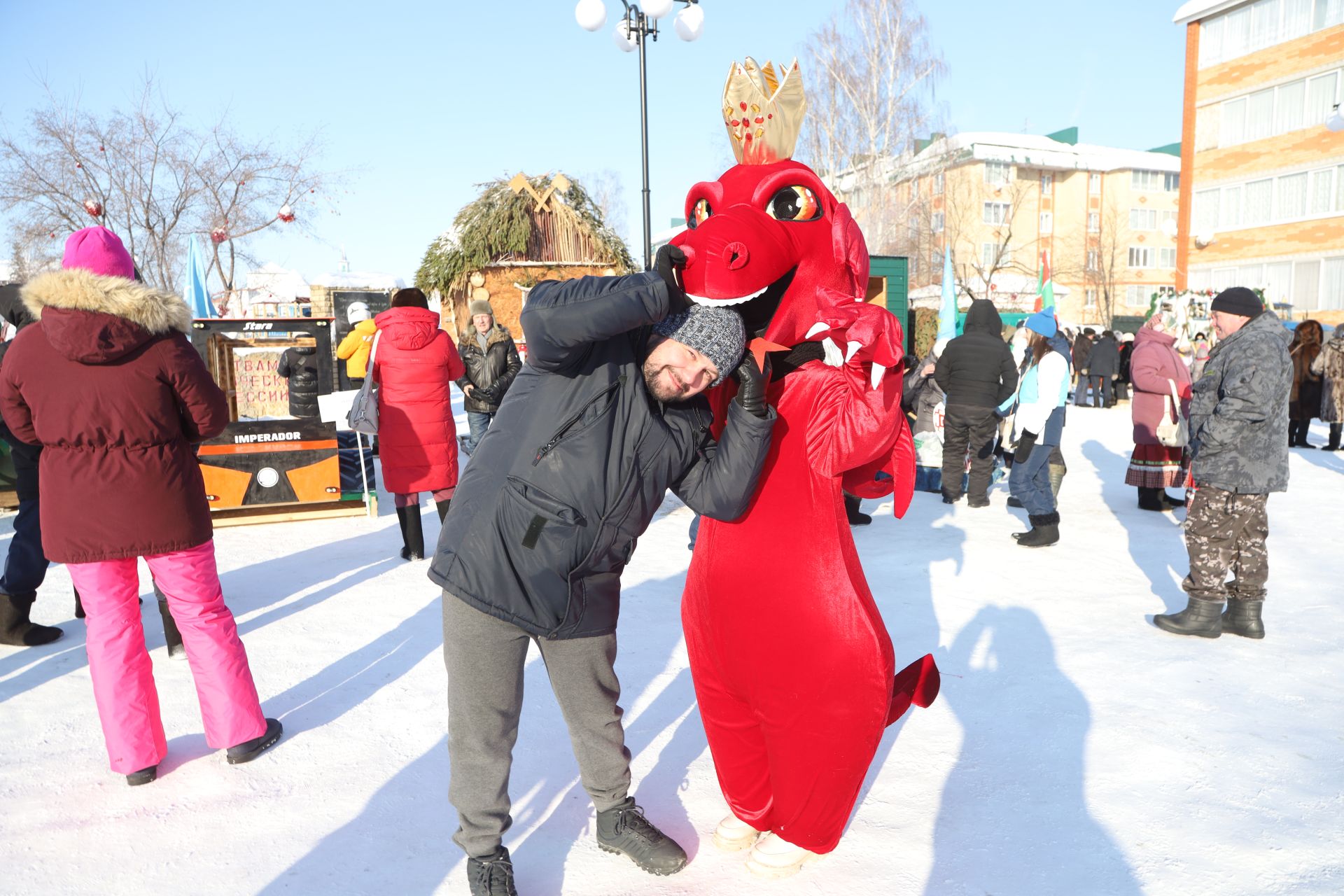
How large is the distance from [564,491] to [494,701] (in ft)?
1.94

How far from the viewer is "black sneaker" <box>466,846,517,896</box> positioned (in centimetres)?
222

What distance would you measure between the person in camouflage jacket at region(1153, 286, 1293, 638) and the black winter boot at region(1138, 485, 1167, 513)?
10.7ft

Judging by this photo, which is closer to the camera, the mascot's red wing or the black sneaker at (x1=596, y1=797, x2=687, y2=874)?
the mascot's red wing

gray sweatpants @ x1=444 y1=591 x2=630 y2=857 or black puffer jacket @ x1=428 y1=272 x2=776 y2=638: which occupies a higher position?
black puffer jacket @ x1=428 y1=272 x2=776 y2=638

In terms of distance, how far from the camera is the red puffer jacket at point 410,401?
5.43 m

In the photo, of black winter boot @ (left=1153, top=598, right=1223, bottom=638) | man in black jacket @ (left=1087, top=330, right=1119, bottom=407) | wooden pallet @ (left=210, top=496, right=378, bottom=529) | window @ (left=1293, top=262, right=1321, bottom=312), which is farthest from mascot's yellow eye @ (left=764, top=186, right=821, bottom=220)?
window @ (left=1293, top=262, right=1321, bottom=312)

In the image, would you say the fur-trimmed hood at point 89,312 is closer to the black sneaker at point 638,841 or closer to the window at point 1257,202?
the black sneaker at point 638,841

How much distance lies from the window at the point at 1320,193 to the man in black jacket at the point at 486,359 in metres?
22.7

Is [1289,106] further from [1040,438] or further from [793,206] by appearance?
[793,206]

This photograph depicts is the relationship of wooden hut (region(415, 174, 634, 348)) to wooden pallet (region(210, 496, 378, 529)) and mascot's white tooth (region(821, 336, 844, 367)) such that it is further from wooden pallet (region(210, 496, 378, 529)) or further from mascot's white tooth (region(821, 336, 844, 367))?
mascot's white tooth (region(821, 336, 844, 367))

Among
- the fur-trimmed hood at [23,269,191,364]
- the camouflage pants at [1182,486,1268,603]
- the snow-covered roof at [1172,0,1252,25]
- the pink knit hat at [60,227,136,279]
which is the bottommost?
the camouflage pants at [1182,486,1268,603]

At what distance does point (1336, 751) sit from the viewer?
Answer: 3.08m

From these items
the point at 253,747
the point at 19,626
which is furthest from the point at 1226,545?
the point at 19,626

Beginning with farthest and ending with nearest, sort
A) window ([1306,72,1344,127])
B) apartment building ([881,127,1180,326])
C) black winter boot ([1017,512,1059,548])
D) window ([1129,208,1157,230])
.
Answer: window ([1129,208,1157,230]) → apartment building ([881,127,1180,326]) → window ([1306,72,1344,127]) → black winter boot ([1017,512,1059,548])
